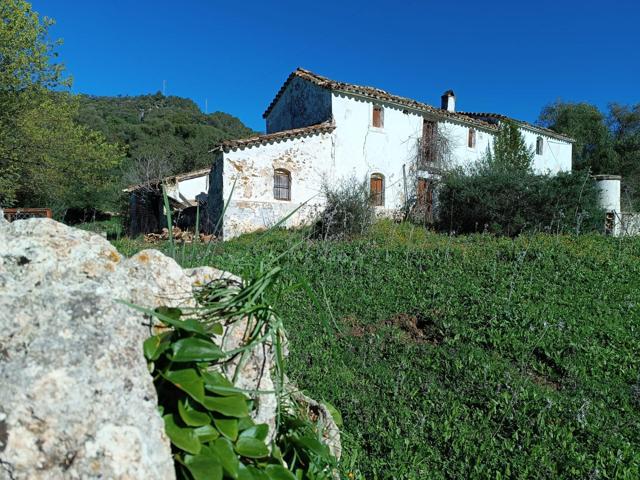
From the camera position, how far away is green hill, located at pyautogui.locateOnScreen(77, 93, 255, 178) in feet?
112

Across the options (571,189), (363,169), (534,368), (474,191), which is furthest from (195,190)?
(534,368)

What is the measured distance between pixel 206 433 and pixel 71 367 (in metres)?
0.40

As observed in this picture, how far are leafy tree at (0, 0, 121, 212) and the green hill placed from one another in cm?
785

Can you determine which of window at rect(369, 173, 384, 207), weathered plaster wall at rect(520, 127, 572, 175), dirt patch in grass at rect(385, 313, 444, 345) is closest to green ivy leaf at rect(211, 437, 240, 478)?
dirt patch in grass at rect(385, 313, 444, 345)

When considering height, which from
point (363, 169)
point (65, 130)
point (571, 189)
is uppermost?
point (65, 130)

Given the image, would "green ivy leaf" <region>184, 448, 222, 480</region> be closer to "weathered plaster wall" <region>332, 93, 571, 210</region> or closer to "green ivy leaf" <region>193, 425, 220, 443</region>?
"green ivy leaf" <region>193, 425, 220, 443</region>

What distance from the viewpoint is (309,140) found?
1694 centimetres

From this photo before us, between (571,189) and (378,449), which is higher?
(571,189)

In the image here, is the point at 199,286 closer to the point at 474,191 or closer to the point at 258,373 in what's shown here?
the point at 258,373

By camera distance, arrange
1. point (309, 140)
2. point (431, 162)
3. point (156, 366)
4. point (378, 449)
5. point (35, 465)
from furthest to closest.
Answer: point (431, 162) < point (309, 140) < point (378, 449) < point (156, 366) < point (35, 465)

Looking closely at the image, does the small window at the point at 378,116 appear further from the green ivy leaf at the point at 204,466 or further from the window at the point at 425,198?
the green ivy leaf at the point at 204,466

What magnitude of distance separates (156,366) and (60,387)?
0.88 feet

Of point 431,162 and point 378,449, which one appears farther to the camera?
point 431,162

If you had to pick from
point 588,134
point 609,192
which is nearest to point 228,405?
point 609,192
